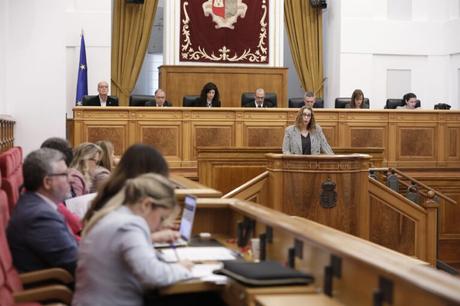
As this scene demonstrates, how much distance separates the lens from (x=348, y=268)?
2994mm

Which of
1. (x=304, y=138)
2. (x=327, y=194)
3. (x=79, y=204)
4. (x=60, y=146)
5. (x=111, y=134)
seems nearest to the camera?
(x=79, y=204)

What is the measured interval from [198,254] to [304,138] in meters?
5.18

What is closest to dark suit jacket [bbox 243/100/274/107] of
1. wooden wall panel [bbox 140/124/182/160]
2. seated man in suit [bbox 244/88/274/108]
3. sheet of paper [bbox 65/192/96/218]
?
seated man in suit [bbox 244/88/274/108]

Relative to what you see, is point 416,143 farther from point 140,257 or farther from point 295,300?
point 140,257

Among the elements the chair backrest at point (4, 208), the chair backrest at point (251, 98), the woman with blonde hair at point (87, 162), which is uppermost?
the chair backrest at point (251, 98)

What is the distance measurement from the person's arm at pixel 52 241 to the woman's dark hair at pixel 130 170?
0.53ft

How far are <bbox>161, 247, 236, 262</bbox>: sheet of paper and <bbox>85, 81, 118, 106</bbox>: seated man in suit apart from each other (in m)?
7.22

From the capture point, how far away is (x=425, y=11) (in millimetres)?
15594

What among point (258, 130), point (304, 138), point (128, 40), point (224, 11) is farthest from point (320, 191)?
point (128, 40)

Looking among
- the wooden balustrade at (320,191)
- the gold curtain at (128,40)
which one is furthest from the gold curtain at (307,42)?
the wooden balustrade at (320,191)

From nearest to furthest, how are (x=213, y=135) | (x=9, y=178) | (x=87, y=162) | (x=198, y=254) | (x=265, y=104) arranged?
(x=198, y=254) < (x=9, y=178) < (x=87, y=162) < (x=213, y=135) < (x=265, y=104)

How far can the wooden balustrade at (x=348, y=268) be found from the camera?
2.37 m

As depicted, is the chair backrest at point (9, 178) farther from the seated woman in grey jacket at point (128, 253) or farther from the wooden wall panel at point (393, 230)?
the wooden wall panel at point (393, 230)

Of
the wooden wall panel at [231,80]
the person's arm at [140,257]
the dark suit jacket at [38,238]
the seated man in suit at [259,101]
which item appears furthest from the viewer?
the wooden wall panel at [231,80]
